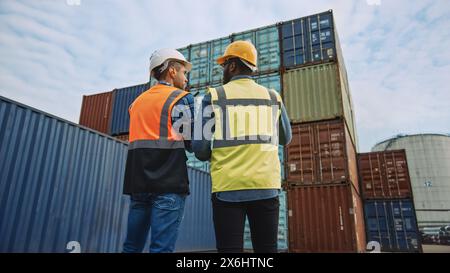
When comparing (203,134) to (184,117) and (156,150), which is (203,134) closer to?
(184,117)

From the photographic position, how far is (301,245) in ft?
33.8

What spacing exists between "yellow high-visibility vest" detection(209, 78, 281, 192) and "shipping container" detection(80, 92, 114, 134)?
50.7 feet

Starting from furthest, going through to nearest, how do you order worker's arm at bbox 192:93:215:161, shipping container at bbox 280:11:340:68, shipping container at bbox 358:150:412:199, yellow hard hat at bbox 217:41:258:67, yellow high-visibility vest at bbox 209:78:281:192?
shipping container at bbox 358:150:412:199
shipping container at bbox 280:11:340:68
yellow hard hat at bbox 217:41:258:67
worker's arm at bbox 192:93:215:161
yellow high-visibility vest at bbox 209:78:281:192

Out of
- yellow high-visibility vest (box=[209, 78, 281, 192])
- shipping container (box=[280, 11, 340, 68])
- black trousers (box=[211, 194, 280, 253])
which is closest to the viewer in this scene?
black trousers (box=[211, 194, 280, 253])

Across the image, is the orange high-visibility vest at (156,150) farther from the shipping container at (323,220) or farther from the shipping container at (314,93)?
the shipping container at (314,93)

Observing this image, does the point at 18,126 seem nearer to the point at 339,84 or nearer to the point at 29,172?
the point at 29,172

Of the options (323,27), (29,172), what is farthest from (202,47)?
(29,172)

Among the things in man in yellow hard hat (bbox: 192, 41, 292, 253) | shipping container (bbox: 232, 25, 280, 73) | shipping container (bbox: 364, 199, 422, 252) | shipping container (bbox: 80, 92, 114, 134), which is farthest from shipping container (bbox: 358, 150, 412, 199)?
man in yellow hard hat (bbox: 192, 41, 292, 253)

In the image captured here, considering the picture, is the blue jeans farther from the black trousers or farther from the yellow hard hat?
the yellow hard hat

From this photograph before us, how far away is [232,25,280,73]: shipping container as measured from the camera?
43.1ft

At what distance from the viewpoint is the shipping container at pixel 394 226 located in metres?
13.5

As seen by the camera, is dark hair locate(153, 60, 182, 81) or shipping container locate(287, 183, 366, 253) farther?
shipping container locate(287, 183, 366, 253)

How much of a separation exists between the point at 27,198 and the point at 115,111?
11.8 metres
